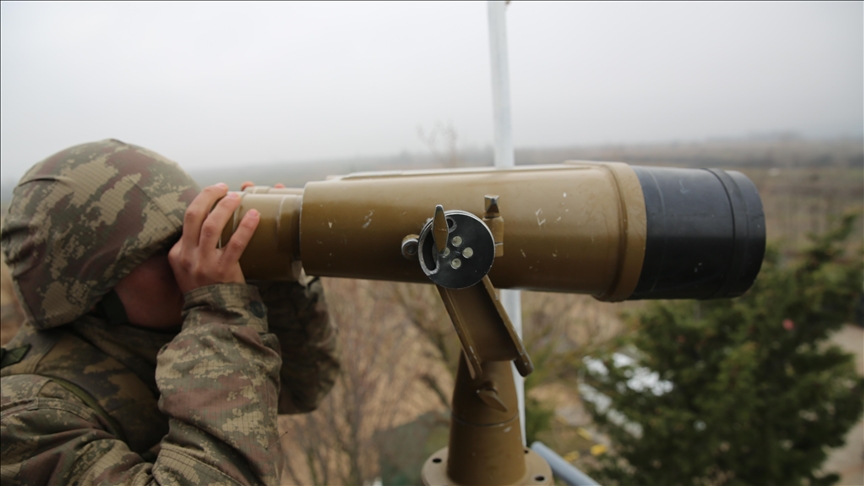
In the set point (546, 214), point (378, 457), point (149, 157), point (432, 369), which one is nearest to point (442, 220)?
point (546, 214)

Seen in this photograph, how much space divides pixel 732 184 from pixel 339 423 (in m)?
5.62

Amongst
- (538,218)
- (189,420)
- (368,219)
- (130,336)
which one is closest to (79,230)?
(130,336)

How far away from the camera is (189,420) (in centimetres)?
93

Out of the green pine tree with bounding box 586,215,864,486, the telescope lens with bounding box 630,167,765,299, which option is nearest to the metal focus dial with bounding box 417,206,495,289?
the telescope lens with bounding box 630,167,765,299

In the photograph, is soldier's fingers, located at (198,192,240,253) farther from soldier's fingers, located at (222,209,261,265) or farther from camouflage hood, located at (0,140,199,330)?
camouflage hood, located at (0,140,199,330)

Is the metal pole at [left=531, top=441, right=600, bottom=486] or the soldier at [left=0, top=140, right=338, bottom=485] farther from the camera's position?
the metal pole at [left=531, top=441, right=600, bottom=486]

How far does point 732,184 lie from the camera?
1.00 metres

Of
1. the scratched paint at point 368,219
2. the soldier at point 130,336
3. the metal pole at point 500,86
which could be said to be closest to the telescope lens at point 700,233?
the scratched paint at point 368,219

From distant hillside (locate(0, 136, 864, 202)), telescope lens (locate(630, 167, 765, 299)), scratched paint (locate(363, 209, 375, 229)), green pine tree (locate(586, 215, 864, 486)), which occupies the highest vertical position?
scratched paint (locate(363, 209, 375, 229))

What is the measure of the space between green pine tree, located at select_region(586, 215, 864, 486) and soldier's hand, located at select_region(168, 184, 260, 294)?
447cm

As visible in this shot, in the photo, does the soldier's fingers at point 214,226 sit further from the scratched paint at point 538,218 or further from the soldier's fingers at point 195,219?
the scratched paint at point 538,218

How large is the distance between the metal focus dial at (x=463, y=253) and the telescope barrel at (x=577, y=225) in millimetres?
151

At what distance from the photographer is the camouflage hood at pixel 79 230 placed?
1123 mm

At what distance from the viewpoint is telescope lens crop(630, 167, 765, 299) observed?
0.96 meters
